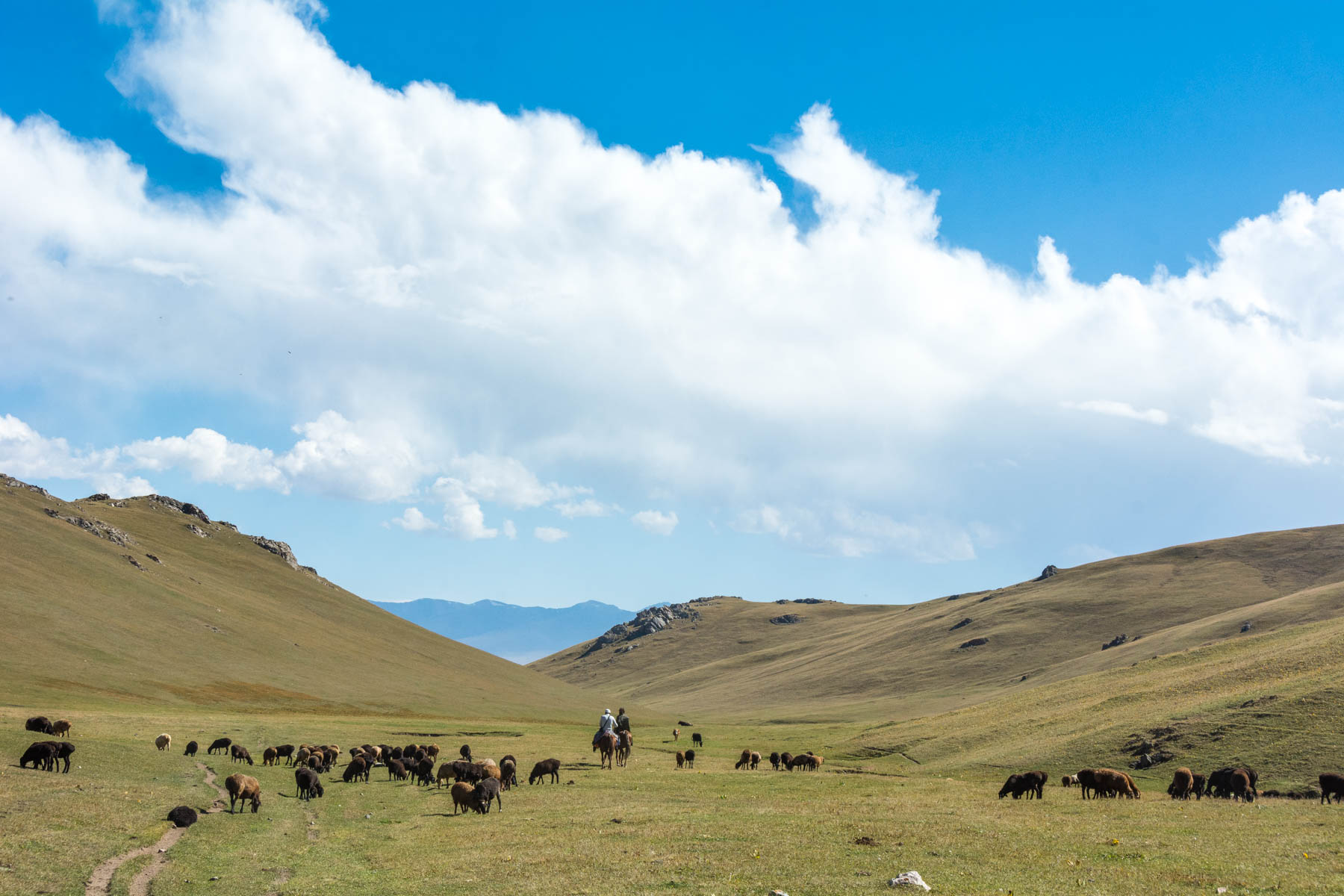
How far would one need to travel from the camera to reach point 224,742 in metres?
46.2

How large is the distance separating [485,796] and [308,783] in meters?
8.55

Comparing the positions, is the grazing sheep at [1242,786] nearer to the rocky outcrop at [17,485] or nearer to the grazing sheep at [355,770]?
the grazing sheep at [355,770]

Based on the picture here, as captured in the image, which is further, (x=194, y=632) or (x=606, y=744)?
(x=194, y=632)

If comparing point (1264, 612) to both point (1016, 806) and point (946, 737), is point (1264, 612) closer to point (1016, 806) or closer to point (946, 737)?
point (946, 737)

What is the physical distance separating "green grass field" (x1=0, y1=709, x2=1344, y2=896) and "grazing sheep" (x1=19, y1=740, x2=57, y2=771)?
3.70ft

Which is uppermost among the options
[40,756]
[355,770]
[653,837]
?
[40,756]

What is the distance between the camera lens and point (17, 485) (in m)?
139

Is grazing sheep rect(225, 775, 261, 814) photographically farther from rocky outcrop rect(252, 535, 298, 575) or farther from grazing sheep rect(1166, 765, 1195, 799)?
rocky outcrop rect(252, 535, 298, 575)

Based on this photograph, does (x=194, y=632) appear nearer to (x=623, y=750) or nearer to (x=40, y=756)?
(x=623, y=750)

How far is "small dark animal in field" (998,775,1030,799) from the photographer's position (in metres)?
33.8

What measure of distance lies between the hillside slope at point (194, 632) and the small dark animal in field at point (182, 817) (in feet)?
175

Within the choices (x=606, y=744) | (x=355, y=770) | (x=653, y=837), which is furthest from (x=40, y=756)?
(x=653, y=837)

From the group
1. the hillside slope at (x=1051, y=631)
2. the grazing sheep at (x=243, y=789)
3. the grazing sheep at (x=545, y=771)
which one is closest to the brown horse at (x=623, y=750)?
the grazing sheep at (x=545, y=771)

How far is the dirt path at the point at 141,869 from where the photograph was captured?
18125 millimetres
